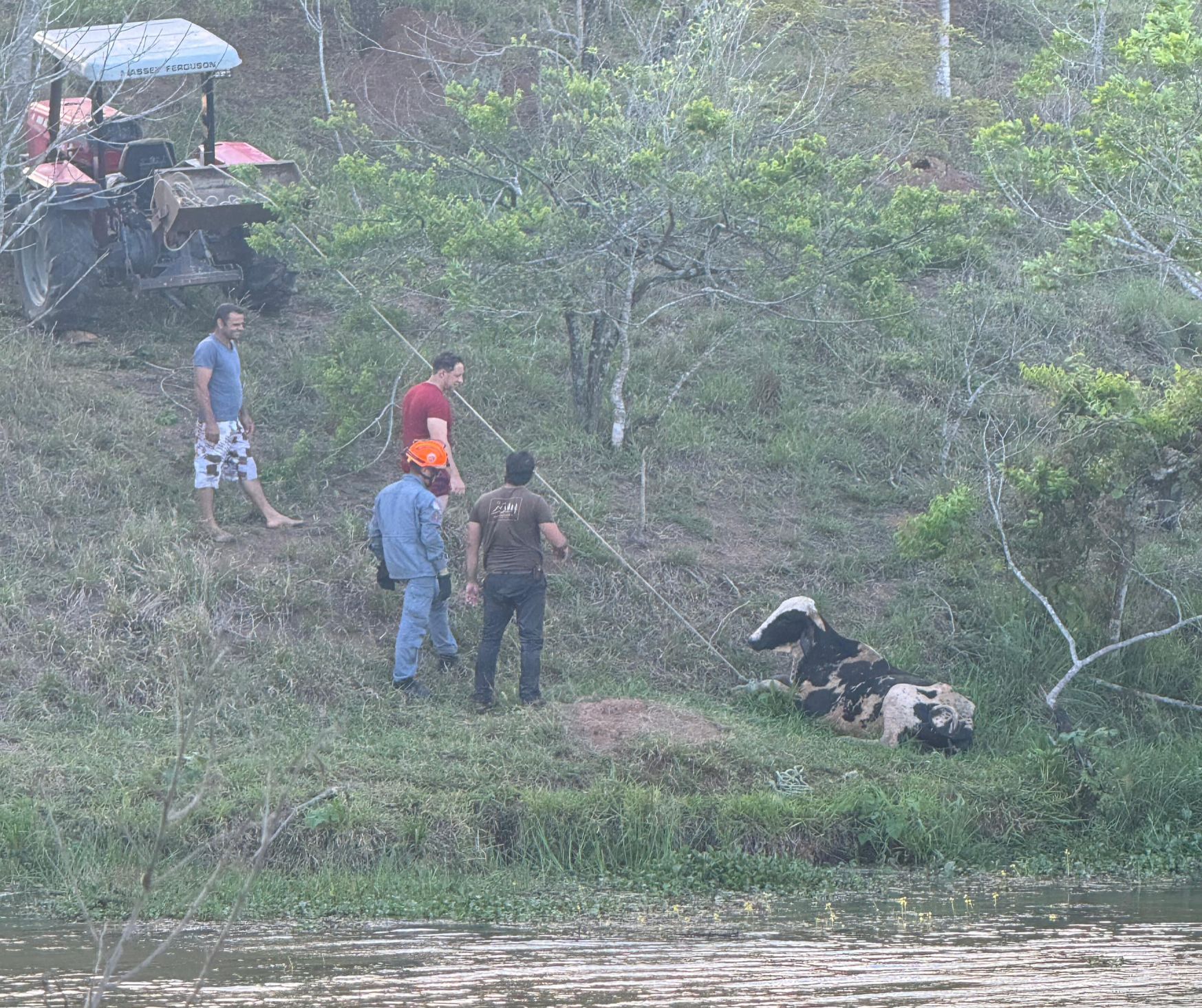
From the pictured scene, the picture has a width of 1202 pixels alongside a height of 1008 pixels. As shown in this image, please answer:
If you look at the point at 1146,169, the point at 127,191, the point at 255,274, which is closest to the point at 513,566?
the point at 1146,169

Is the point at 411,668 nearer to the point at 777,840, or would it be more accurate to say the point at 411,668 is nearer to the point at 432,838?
the point at 432,838

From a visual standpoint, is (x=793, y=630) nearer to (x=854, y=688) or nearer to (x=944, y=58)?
(x=854, y=688)

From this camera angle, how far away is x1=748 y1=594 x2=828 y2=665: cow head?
1087cm

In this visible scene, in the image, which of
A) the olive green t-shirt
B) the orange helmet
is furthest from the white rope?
the olive green t-shirt

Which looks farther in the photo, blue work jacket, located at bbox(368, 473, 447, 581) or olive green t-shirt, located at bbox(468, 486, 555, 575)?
blue work jacket, located at bbox(368, 473, 447, 581)

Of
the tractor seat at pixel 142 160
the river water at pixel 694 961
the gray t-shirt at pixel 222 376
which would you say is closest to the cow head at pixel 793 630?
the river water at pixel 694 961

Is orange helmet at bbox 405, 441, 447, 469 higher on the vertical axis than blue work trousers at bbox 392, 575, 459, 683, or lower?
higher

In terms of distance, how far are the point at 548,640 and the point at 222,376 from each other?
9.37 feet

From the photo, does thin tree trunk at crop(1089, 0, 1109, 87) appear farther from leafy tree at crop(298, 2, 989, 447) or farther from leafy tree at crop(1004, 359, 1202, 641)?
leafy tree at crop(1004, 359, 1202, 641)

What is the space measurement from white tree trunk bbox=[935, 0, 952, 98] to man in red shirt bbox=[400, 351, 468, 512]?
10588 millimetres

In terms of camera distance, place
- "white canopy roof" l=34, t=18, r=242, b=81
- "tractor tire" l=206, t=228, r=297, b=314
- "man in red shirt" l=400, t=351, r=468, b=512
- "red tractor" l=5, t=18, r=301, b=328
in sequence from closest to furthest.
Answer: "man in red shirt" l=400, t=351, r=468, b=512
"white canopy roof" l=34, t=18, r=242, b=81
"red tractor" l=5, t=18, r=301, b=328
"tractor tire" l=206, t=228, r=297, b=314

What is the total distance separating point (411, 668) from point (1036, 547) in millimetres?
4154

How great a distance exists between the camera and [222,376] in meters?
11.2

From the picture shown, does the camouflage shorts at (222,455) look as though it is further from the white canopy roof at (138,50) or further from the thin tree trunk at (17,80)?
the white canopy roof at (138,50)
